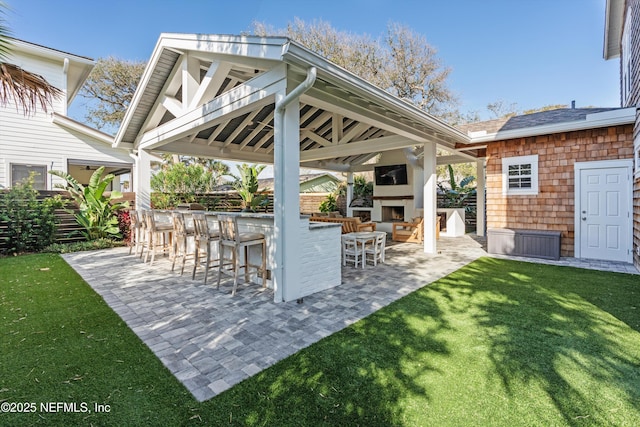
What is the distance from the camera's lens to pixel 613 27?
9.93m

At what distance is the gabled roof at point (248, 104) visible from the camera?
4.32 metres

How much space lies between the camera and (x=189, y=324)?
146 inches

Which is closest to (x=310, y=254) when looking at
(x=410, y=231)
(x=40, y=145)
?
(x=410, y=231)

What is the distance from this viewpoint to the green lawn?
2.17 m

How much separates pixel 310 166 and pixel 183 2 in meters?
9.15

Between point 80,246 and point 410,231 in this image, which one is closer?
point 80,246

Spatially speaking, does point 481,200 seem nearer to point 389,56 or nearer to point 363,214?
point 363,214

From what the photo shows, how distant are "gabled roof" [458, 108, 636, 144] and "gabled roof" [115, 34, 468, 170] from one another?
0.89m

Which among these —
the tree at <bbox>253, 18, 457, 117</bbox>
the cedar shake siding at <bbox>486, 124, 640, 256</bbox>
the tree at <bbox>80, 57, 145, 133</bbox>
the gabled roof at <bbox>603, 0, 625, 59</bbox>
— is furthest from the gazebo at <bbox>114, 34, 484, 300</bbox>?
the tree at <bbox>80, 57, 145, 133</bbox>

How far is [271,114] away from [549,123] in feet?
22.8

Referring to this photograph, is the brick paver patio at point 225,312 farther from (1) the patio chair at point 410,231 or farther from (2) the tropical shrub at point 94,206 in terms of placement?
(1) the patio chair at point 410,231

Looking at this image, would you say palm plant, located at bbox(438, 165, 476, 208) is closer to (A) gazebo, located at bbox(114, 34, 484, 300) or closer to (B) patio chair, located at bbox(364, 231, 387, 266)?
(A) gazebo, located at bbox(114, 34, 484, 300)

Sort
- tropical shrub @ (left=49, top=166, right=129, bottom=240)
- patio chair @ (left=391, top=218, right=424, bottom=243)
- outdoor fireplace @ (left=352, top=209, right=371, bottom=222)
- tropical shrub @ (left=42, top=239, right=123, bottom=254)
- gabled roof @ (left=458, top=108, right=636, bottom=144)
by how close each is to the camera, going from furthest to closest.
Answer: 1. outdoor fireplace @ (left=352, top=209, right=371, bottom=222)
2. patio chair @ (left=391, top=218, right=424, bottom=243)
3. tropical shrub @ (left=49, top=166, right=129, bottom=240)
4. tropical shrub @ (left=42, top=239, right=123, bottom=254)
5. gabled roof @ (left=458, top=108, right=636, bottom=144)

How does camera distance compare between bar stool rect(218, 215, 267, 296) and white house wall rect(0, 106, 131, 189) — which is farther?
white house wall rect(0, 106, 131, 189)
